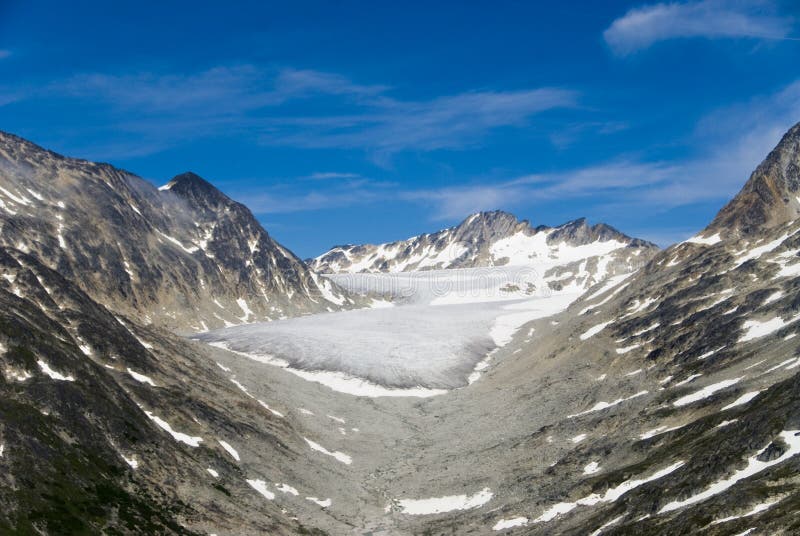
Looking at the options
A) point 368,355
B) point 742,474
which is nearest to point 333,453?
point 742,474

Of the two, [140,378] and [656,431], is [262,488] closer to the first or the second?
[140,378]

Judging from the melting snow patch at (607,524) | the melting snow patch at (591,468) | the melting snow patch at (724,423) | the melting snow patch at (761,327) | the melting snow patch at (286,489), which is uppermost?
the melting snow patch at (761,327)

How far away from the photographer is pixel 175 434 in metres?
79.9

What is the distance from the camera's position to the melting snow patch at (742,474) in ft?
176

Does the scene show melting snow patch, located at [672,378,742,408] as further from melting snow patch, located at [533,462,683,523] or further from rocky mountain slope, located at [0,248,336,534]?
rocky mountain slope, located at [0,248,336,534]

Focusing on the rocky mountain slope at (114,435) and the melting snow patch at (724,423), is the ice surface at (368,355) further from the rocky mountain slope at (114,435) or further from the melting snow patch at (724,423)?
the melting snow patch at (724,423)

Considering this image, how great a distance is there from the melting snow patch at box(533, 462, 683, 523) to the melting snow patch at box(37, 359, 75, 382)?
47.4 m

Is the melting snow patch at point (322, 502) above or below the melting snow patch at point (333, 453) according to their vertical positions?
below

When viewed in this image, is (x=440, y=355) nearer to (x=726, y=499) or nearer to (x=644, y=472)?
(x=644, y=472)

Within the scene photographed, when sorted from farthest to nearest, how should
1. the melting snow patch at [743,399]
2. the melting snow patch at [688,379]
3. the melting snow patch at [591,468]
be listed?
the melting snow patch at [688,379]
the melting snow patch at [591,468]
the melting snow patch at [743,399]

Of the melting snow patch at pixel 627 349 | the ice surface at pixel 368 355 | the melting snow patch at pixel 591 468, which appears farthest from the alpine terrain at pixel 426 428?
the ice surface at pixel 368 355

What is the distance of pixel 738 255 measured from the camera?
484 ft

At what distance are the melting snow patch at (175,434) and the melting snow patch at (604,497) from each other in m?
37.5

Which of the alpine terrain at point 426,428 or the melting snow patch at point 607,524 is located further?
the melting snow patch at point 607,524
